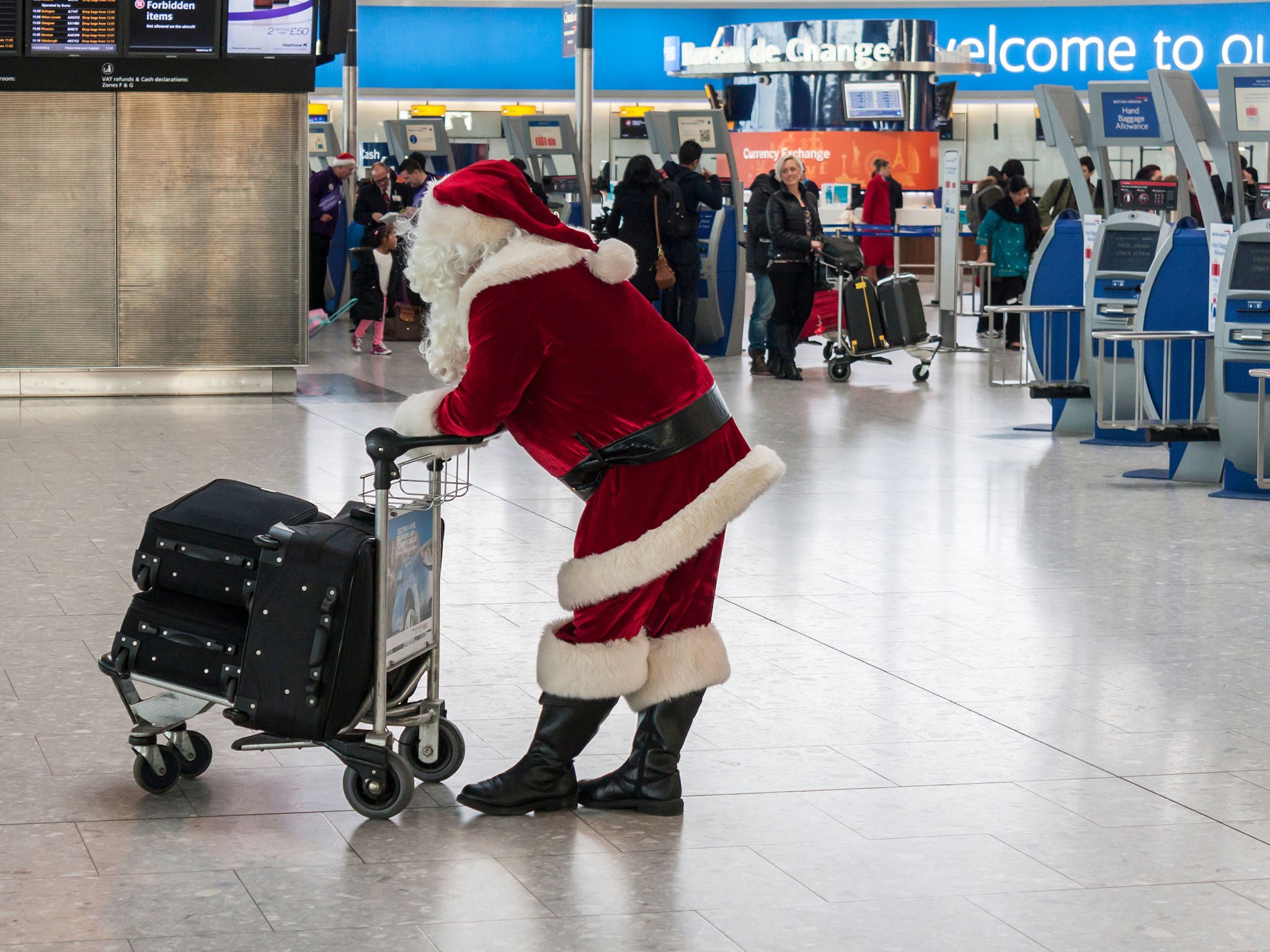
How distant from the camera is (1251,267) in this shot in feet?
24.9

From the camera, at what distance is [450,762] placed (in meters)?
3.73

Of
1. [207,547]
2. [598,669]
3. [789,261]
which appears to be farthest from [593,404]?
[789,261]

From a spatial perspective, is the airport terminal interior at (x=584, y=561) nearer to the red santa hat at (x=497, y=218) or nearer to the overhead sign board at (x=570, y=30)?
the red santa hat at (x=497, y=218)

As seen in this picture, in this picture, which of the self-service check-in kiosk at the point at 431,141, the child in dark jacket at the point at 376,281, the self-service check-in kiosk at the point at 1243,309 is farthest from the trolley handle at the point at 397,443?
the self-service check-in kiosk at the point at 431,141

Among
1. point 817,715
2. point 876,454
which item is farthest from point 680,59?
point 817,715

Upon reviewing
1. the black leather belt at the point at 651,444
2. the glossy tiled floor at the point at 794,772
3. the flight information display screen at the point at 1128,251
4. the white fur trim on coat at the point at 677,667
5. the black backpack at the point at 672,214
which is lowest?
the glossy tiled floor at the point at 794,772

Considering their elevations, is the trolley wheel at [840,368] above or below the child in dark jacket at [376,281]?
below

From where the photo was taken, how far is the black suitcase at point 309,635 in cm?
337

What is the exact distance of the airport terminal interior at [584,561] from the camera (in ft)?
10.4

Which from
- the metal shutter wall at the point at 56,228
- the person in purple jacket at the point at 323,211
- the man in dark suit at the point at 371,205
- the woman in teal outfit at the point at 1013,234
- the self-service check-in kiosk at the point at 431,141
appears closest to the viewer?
the metal shutter wall at the point at 56,228

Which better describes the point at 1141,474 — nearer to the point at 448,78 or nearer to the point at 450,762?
the point at 450,762

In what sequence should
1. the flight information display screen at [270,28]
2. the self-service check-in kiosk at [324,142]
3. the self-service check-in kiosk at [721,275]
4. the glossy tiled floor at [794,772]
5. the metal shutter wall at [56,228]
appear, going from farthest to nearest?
1. the self-service check-in kiosk at [324,142]
2. the self-service check-in kiosk at [721,275]
3. the flight information display screen at [270,28]
4. the metal shutter wall at [56,228]
5. the glossy tiled floor at [794,772]

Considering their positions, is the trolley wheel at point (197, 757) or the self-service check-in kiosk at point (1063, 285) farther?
the self-service check-in kiosk at point (1063, 285)

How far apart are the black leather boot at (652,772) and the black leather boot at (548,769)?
0.07 m
